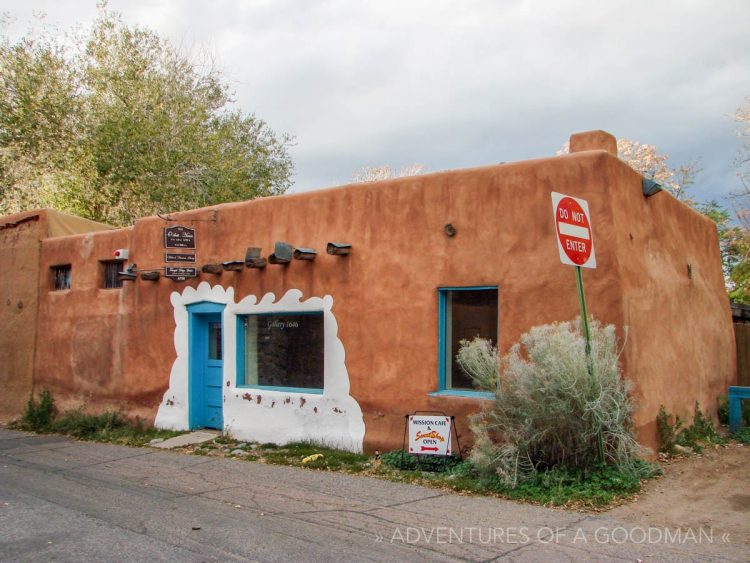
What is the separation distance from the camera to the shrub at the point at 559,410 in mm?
6902

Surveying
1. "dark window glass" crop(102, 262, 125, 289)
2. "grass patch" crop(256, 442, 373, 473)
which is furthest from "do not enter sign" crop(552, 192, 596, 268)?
"dark window glass" crop(102, 262, 125, 289)

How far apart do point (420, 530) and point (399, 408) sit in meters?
3.14

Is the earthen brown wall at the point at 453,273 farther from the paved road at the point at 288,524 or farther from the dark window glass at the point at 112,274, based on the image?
the paved road at the point at 288,524

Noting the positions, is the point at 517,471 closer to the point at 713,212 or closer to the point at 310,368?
the point at 310,368

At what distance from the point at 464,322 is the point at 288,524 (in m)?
3.64

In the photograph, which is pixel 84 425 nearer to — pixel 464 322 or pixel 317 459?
pixel 317 459

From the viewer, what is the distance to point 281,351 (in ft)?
35.0

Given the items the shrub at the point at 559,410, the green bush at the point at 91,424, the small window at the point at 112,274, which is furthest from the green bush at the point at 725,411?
the small window at the point at 112,274

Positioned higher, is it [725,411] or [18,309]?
[18,309]

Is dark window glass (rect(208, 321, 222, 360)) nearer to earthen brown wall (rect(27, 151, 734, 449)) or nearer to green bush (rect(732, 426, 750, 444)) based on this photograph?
earthen brown wall (rect(27, 151, 734, 449))

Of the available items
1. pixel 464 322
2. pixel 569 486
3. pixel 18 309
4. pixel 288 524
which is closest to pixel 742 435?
pixel 569 486

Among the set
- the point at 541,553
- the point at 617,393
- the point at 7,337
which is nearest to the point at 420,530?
the point at 541,553

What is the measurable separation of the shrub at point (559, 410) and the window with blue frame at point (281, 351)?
3.43 metres

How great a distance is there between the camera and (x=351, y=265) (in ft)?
32.0
